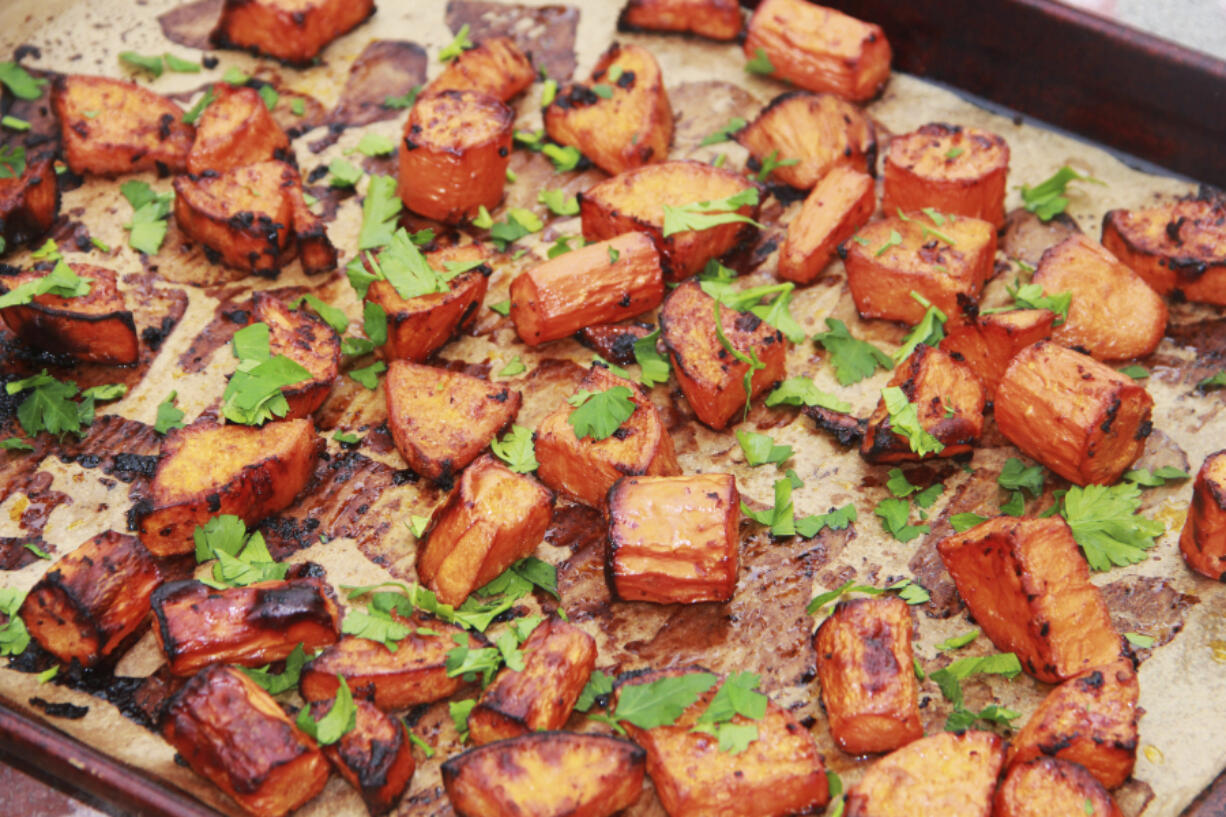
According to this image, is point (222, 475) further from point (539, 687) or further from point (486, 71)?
point (486, 71)

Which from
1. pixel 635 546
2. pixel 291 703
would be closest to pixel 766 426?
pixel 635 546

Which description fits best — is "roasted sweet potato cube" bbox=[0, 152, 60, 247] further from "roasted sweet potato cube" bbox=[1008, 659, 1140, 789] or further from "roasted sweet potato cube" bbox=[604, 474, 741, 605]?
"roasted sweet potato cube" bbox=[1008, 659, 1140, 789]

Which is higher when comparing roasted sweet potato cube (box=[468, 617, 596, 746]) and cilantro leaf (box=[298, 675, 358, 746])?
roasted sweet potato cube (box=[468, 617, 596, 746])

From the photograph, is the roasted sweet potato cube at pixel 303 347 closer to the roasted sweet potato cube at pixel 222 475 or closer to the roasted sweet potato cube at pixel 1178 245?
the roasted sweet potato cube at pixel 222 475

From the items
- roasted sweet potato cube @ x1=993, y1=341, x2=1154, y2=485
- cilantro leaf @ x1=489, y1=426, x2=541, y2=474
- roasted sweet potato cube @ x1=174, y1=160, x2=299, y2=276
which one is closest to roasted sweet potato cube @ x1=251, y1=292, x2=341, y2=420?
roasted sweet potato cube @ x1=174, y1=160, x2=299, y2=276

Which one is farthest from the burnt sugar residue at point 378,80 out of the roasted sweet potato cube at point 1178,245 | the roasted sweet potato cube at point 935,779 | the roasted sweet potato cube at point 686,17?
the roasted sweet potato cube at point 935,779
